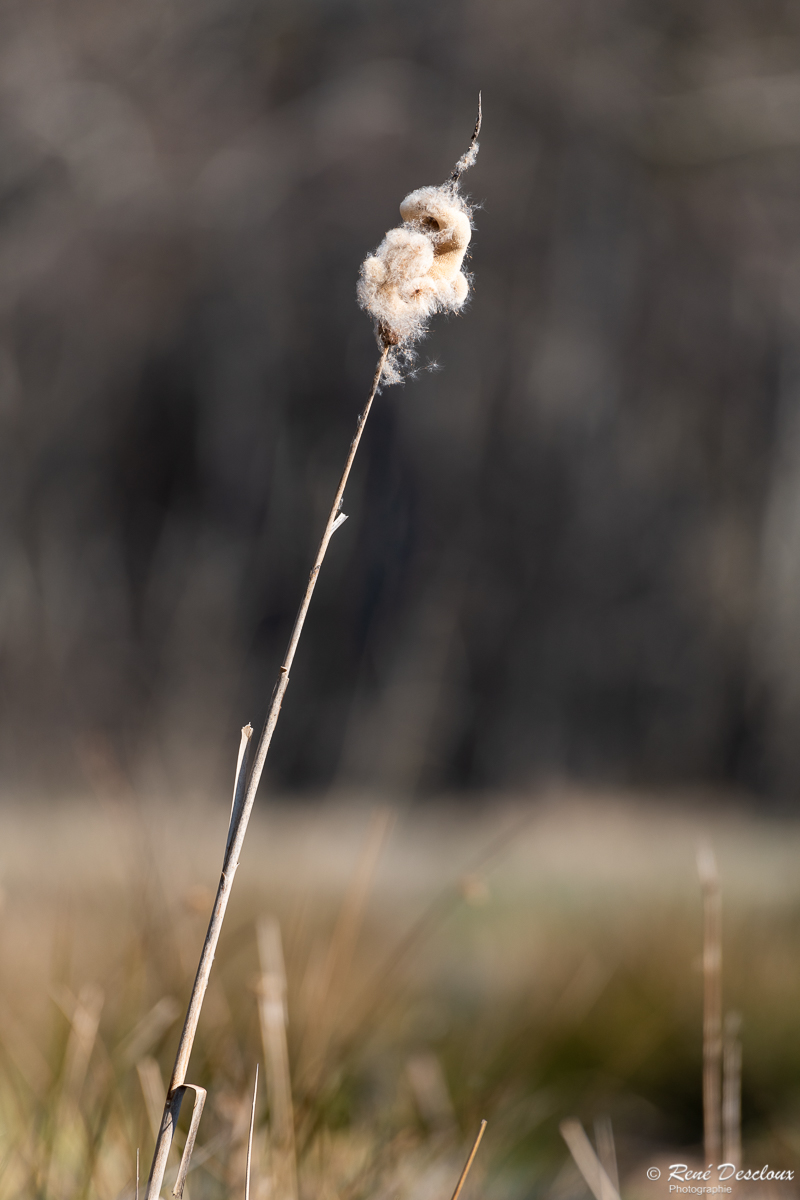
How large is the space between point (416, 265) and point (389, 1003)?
79 cm

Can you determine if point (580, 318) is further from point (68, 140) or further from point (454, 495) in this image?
point (68, 140)

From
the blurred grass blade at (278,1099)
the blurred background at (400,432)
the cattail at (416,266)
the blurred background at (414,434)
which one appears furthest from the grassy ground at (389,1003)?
the blurred background at (400,432)

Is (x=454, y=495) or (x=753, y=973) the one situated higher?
(x=454, y=495)

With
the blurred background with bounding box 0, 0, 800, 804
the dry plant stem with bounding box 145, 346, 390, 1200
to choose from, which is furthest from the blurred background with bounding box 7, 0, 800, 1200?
the dry plant stem with bounding box 145, 346, 390, 1200

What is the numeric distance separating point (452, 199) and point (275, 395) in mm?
4160

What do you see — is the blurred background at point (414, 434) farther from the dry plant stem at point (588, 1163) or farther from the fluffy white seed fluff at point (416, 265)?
the fluffy white seed fluff at point (416, 265)

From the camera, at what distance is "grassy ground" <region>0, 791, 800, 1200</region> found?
0.72m

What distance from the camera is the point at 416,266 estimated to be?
1.24 feet

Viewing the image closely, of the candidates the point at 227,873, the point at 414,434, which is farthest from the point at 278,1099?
the point at 414,434

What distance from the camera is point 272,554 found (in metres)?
4.34

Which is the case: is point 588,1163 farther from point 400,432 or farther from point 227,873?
point 400,432

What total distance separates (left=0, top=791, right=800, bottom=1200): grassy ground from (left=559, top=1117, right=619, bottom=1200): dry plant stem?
6cm

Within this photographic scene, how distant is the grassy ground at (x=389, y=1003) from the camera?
72 cm

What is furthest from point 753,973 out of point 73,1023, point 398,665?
point 398,665
